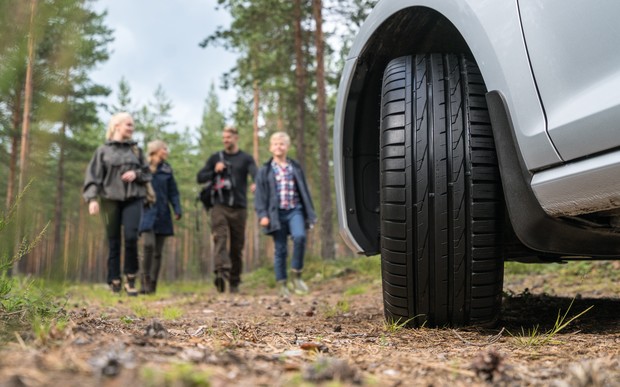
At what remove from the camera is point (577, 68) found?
169 cm

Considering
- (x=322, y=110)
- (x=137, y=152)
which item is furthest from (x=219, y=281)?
(x=322, y=110)

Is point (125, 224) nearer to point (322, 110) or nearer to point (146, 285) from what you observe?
point (146, 285)

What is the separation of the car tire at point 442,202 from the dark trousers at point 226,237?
5.20 metres

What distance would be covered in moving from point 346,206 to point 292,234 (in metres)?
3.83

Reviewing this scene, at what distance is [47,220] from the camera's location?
2.13 metres

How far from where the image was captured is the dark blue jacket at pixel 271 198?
6605 millimetres

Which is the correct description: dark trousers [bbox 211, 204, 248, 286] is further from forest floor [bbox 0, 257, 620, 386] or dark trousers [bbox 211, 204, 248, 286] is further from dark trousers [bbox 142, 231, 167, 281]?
forest floor [bbox 0, 257, 620, 386]

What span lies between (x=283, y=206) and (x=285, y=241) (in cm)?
45

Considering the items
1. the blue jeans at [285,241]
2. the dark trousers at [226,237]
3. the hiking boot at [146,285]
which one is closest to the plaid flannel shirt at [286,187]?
the blue jeans at [285,241]

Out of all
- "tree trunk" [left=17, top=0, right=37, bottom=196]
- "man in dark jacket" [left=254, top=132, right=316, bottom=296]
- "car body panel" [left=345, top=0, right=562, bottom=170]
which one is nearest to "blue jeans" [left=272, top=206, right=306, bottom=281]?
"man in dark jacket" [left=254, top=132, right=316, bottom=296]

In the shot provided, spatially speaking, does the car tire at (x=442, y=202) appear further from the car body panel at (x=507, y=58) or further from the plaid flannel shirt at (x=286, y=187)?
the plaid flannel shirt at (x=286, y=187)

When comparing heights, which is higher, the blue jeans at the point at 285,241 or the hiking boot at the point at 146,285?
the blue jeans at the point at 285,241

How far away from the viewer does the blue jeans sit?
663 centimetres

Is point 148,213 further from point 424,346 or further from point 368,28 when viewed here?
point 424,346
